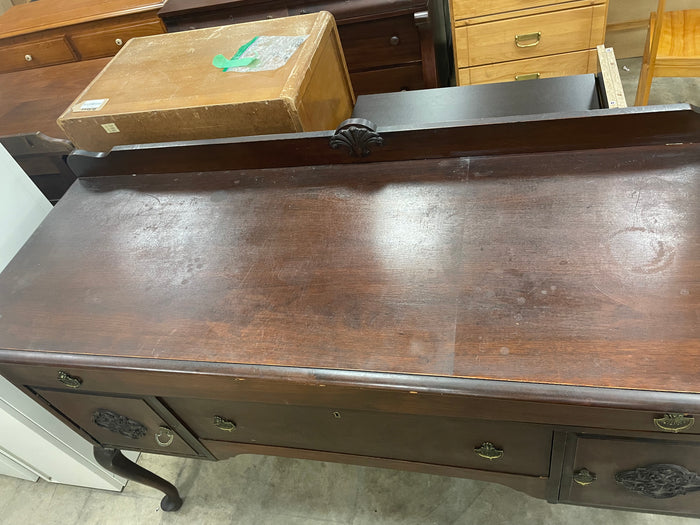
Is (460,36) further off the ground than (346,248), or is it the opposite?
(346,248)

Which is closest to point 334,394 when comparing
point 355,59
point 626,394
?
point 626,394

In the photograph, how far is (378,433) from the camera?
33.7 inches

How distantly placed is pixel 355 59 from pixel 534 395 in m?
1.69

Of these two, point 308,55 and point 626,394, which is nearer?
point 626,394

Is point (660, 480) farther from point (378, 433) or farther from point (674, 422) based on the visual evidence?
point (378, 433)

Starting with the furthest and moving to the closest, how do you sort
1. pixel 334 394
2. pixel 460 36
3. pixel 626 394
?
pixel 460 36 → pixel 334 394 → pixel 626 394

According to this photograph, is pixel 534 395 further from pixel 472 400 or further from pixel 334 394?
pixel 334 394

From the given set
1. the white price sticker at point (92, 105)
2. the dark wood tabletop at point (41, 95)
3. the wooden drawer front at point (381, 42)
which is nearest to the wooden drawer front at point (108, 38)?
the dark wood tabletop at point (41, 95)

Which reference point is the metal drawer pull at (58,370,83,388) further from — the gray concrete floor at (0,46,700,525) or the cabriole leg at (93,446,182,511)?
→ the gray concrete floor at (0,46,700,525)

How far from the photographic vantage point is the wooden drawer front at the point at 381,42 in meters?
1.86

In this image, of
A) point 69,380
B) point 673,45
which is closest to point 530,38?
point 673,45

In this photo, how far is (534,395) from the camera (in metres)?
0.60

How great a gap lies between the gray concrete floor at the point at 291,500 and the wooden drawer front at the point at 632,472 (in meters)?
0.45

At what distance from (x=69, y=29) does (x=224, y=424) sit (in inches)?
79.1
